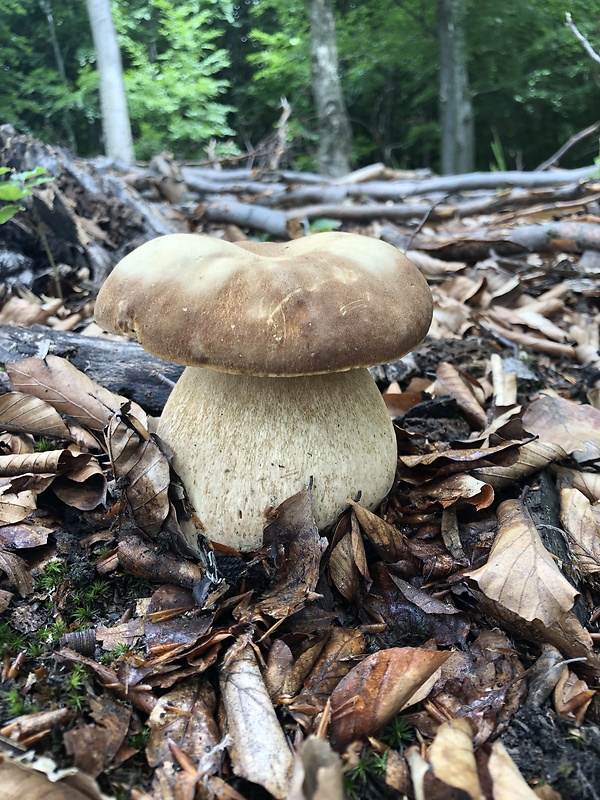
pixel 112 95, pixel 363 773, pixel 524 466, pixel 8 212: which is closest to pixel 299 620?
pixel 363 773

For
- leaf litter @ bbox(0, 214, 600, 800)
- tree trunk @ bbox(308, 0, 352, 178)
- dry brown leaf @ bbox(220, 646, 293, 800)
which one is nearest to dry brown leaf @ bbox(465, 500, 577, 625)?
leaf litter @ bbox(0, 214, 600, 800)

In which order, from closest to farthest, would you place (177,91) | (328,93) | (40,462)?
(40,462), (328,93), (177,91)

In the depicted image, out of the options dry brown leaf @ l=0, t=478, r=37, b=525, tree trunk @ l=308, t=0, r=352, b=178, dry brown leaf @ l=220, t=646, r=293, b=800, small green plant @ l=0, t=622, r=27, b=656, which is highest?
tree trunk @ l=308, t=0, r=352, b=178

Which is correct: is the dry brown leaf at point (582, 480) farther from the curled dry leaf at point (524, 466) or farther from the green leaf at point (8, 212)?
the green leaf at point (8, 212)

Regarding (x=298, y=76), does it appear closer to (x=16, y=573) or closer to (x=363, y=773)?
(x=16, y=573)

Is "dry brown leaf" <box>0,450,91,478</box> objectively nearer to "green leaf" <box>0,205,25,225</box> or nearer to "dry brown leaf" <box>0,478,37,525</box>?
"dry brown leaf" <box>0,478,37,525</box>

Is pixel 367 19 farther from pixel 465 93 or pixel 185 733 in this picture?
pixel 185 733
